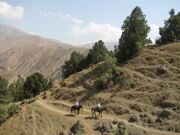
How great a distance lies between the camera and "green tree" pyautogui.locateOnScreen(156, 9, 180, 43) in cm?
6900

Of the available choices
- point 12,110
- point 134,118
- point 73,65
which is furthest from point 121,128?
point 73,65

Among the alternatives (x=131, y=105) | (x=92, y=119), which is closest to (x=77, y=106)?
(x=92, y=119)

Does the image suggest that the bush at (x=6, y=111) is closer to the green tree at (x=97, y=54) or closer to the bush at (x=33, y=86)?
the bush at (x=33, y=86)

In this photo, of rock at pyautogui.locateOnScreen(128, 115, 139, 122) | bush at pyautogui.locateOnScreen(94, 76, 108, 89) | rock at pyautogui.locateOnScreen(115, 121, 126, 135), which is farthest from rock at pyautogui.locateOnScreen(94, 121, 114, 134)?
bush at pyautogui.locateOnScreen(94, 76, 108, 89)

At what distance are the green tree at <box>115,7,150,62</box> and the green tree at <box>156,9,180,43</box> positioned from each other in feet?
22.2

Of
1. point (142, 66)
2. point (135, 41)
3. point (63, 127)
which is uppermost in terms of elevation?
point (135, 41)

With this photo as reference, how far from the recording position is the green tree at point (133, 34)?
6312 centimetres

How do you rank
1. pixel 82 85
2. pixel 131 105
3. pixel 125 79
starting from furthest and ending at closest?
1. pixel 82 85
2. pixel 125 79
3. pixel 131 105

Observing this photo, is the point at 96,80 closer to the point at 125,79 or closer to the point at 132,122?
the point at 125,79

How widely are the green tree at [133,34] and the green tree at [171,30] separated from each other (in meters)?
6.78

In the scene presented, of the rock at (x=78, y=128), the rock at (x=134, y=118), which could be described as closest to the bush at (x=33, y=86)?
the rock at (x=78, y=128)

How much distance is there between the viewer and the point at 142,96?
174ft

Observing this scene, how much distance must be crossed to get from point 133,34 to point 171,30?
33.6ft

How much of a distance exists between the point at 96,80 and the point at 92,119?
11551 mm
